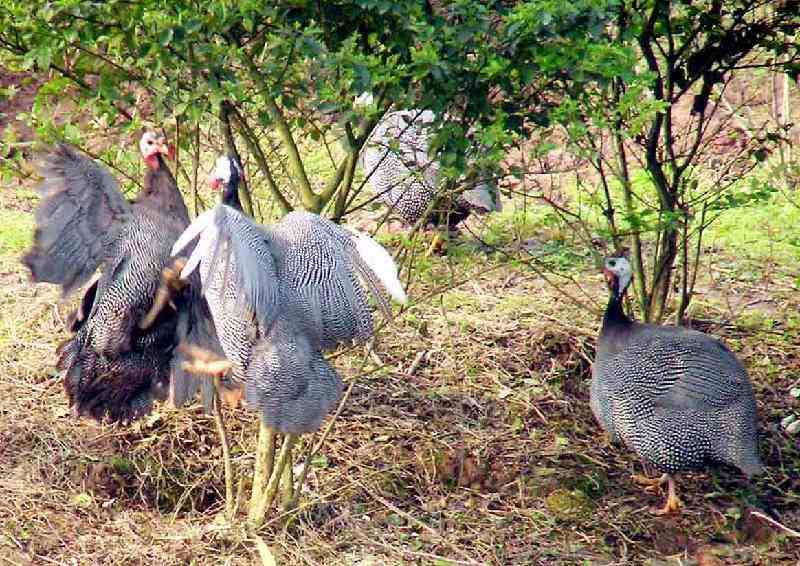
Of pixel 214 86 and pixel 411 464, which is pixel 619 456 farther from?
pixel 214 86

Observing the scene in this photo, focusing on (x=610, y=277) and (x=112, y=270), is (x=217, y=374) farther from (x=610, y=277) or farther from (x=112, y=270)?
(x=610, y=277)

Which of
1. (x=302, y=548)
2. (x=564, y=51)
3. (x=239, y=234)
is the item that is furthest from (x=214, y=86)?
(x=302, y=548)

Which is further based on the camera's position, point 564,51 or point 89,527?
point 89,527

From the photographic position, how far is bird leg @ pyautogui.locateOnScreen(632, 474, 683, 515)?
5.63 metres

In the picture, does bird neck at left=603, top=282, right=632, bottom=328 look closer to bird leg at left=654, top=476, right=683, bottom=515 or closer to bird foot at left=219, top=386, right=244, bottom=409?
bird leg at left=654, top=476, right=683, bottom=515

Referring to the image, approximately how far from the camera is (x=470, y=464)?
5789 millimetres

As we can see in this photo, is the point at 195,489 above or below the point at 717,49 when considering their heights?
below

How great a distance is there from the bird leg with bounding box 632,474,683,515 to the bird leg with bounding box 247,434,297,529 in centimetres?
174

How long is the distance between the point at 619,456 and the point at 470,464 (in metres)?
0.77

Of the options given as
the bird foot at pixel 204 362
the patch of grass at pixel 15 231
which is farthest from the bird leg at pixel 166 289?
the patch of grass at pixel 15 231

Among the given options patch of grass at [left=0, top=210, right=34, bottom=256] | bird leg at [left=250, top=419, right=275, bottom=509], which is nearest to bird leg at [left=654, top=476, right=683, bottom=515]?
bird leg at [left=250, top=419, right=275, bottom=509]

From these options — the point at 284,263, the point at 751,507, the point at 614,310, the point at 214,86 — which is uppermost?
the point at 214,86

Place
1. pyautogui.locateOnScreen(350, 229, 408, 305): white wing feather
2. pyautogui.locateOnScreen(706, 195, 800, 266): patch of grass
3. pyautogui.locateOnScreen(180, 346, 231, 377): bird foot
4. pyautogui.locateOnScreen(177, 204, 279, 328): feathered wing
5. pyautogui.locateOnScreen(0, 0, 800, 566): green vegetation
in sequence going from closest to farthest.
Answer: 1. pyautogui.locateOnScreen(0, 0, 800, 566): green vegetation
2. pyautogui.locateOnScreen(177, 204, 279, 328): feathered wing
3. pyautogui.locateOnScreen(350, 229, 408, 305): white wing feather
4. pyautogui.locateOnScreen(180, 346, 231, 377): bird foot
5. pyautogui.locateOnScreen(706, 195, 800, 266): patch of grass

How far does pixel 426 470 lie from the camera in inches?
225
